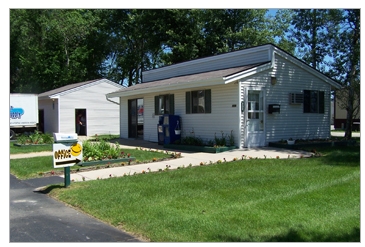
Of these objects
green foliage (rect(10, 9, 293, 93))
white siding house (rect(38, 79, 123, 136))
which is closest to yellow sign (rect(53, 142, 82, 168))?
white siding house (rect(38, 79, 123, 136))

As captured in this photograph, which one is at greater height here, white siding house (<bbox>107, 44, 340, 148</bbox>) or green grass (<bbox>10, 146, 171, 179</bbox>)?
white siding house (<bbox>107, 44, 340, 148</bbox>)

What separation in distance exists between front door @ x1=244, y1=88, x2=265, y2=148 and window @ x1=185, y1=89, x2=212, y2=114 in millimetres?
1675

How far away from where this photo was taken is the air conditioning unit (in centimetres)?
1584

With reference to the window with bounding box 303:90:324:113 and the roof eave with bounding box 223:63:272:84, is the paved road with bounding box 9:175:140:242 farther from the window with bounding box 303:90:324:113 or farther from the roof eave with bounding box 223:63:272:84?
the window with bounding box 303:90:324:113

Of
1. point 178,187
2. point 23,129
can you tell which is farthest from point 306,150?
point 23,129

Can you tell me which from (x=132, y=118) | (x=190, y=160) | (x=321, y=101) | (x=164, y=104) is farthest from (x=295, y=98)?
(x=132, y=118)

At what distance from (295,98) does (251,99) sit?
2.52m

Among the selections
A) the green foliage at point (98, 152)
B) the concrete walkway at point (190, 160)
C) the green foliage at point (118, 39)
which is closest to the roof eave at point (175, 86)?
the concrete walkway at point (190, 160)

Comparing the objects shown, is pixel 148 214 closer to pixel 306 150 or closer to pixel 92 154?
pixel 92 154

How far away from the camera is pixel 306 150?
13484 millimetres

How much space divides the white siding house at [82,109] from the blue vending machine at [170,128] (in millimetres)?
9171

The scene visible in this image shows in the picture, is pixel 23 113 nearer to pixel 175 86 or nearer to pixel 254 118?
pixel 175 86

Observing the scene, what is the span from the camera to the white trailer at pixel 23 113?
23.7 m

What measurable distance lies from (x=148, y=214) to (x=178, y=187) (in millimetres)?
1847
